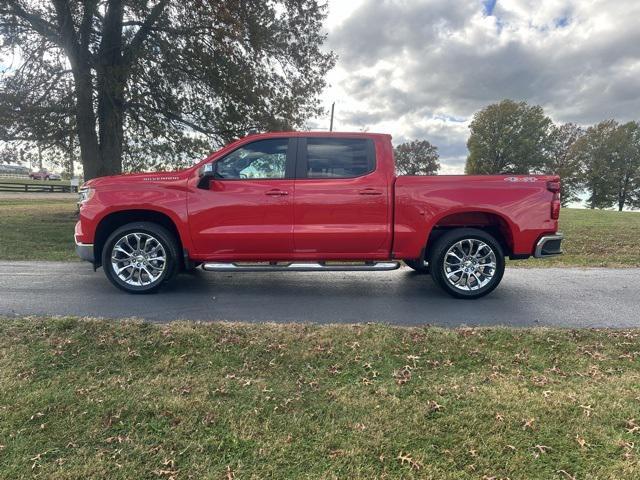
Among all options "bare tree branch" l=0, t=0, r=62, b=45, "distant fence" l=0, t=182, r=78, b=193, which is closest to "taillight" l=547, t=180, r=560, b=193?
"bare tree branch" l=0, t=0, r=62, b=45

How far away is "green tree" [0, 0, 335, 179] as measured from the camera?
1141cm

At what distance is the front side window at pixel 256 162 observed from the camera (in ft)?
17.4

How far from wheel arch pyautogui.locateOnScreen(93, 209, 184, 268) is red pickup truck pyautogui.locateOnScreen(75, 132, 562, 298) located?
0.02m

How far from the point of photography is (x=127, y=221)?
5.50m

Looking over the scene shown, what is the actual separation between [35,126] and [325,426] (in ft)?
44.6

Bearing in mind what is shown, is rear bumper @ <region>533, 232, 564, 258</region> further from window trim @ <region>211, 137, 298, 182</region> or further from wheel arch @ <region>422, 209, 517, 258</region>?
window trim @ <region>211, 137, 298, 182</region>

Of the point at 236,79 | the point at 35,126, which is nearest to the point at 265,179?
the point at 236,79

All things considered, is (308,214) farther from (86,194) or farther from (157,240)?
(86,194)

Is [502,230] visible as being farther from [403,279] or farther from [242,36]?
[242,36]

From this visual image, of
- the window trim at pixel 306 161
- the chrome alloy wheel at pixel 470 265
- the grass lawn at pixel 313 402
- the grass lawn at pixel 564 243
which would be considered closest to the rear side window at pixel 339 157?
the window trim at pixel 306 161

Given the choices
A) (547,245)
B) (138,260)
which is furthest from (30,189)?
(547,245)

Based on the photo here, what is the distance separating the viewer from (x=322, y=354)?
11.7ft

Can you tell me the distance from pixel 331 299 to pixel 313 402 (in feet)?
8.11

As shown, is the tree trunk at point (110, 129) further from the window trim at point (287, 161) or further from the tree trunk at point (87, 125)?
the window trim at point (287, 161)
